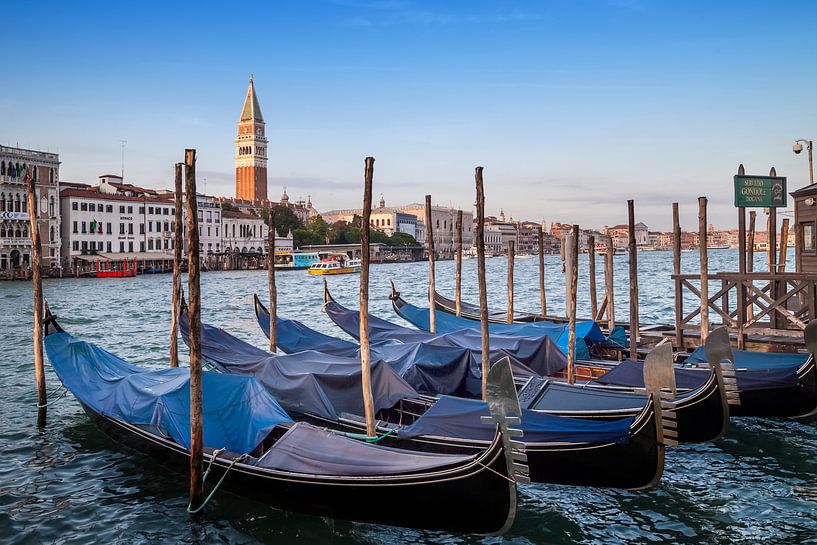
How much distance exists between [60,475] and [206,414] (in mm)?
1855

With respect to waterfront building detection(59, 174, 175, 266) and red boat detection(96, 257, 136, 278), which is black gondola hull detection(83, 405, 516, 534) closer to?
red boat detection(96, 257, 136, 278)

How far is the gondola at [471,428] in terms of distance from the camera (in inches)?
244

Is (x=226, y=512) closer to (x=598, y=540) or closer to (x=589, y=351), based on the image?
(x=598, y=540)

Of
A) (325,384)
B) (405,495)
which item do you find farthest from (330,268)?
(405,495)

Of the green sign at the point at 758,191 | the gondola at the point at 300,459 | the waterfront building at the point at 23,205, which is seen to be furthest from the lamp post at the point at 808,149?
the waterfront building at the point at 23,205

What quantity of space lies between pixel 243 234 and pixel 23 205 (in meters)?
22.8

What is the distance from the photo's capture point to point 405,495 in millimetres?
5387

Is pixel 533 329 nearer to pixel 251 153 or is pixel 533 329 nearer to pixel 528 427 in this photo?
pixel 528 427

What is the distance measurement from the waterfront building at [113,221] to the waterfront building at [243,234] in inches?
280

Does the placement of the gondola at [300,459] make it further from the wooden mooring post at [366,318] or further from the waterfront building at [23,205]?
the waterfront building at [23,205]

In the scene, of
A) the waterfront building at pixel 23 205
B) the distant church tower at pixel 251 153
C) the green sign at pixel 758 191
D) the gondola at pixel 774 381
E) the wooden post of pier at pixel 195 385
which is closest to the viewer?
the wooden post of pier at pixel 195 385

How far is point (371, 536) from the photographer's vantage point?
5797 mm

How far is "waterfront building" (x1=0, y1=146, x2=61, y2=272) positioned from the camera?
4322 cm

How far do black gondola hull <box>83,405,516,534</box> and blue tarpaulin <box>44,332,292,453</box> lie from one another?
0.48m
